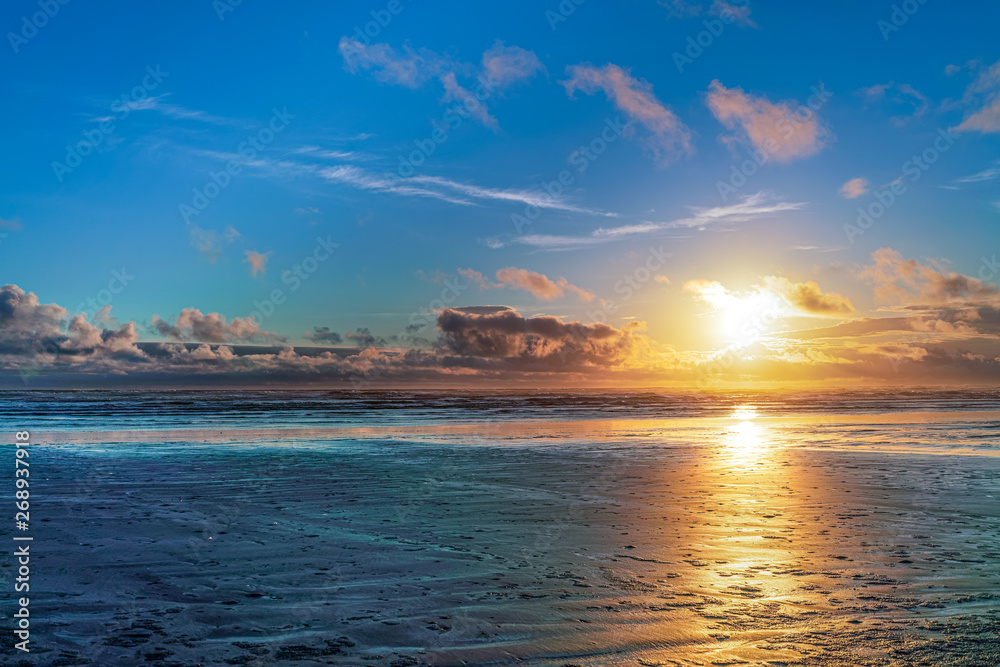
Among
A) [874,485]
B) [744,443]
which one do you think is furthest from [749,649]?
[744,443]

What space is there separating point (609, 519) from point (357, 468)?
10314 millimetres

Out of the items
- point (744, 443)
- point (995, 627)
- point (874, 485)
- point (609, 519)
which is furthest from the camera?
point (744, 443)

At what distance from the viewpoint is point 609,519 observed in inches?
481

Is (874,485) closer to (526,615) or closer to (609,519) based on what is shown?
(609,519)

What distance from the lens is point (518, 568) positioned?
875cm

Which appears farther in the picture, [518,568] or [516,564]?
[516,564]

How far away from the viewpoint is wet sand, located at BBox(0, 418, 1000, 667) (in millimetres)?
6152

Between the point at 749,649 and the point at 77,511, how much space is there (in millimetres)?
13001

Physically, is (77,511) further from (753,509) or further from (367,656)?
(753,509)

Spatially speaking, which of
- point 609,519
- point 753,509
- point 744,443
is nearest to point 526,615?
point 609,519

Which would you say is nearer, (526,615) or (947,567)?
(526,615)

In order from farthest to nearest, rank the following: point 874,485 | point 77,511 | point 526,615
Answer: point 874,485 < point 77,511 < point 526,615

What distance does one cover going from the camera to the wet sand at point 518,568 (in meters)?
6.15

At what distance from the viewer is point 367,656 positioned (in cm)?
589
